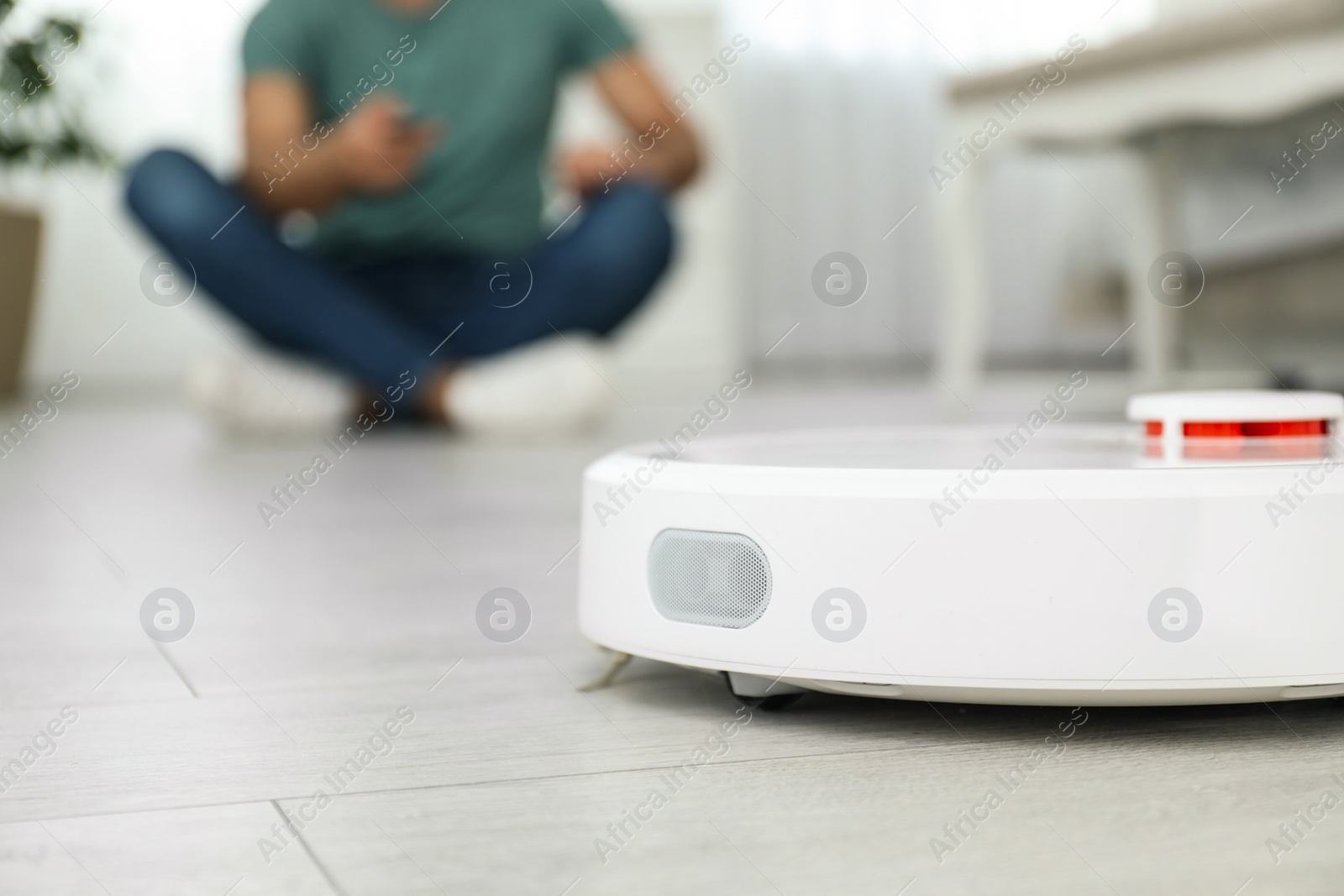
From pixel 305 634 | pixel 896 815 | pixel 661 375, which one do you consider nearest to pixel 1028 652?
pixel 896 815

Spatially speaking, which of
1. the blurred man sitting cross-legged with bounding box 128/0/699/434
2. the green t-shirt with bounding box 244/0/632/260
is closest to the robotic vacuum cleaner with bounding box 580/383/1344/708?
the blurred man sitting cross-legged with bounding box 128/0/699/434

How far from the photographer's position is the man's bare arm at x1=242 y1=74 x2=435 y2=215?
2180 millimetres

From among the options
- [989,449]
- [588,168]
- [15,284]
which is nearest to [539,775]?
[989,449]

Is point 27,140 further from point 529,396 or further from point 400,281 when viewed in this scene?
point 529,396

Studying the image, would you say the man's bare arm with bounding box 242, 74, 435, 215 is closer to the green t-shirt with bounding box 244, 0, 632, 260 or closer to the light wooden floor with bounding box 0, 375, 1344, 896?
the green t-shirt with bounding box 244, 0, 632, 260

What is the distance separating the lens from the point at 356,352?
8.09ft

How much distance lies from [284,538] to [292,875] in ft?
2.81

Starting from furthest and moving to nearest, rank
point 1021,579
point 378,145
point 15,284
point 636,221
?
point 15,284
point 636,221
point 378,145
point 1021,579

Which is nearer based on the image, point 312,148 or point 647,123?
point 312,148

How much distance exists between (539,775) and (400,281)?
227 cm

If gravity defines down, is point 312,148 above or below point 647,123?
above

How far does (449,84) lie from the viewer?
8.98 feet

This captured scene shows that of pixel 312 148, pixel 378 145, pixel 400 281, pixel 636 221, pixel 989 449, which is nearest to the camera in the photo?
pixel 989 449

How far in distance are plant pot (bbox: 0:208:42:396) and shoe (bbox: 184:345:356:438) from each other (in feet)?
5.00
